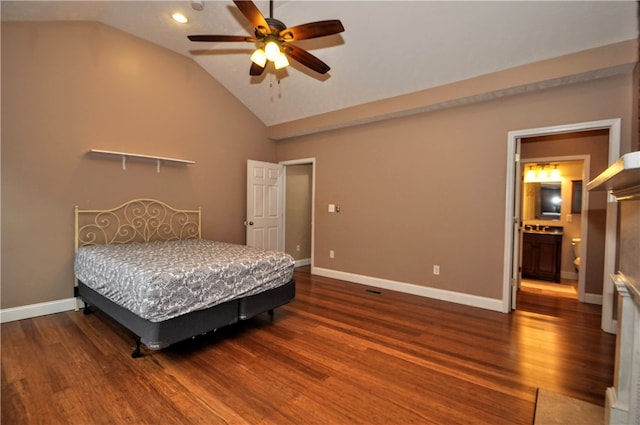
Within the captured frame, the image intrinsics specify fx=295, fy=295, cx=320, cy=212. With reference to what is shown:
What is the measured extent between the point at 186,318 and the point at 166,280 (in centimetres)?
39

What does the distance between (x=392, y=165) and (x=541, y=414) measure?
3.39 meters

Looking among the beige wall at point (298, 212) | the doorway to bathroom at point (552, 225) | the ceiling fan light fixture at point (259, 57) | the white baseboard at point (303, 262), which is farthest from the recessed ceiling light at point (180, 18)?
the doorway to bathroom at point (552, 225)

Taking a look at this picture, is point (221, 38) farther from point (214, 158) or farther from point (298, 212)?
point (298, 212)

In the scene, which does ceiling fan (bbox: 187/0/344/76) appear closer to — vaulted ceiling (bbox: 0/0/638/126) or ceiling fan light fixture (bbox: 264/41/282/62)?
ceiling fan light fixture (bbox: 264/41/282/62)

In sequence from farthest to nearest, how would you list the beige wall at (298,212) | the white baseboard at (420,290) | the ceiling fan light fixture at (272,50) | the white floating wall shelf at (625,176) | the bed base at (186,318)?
the beige wall at (298,212)
the white baseboard at (420,290)
the ceiling fan light fixture at (272,50)
the bed base at (186,318)
the white floating wall shelf at (625,176)

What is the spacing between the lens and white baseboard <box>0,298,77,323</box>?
316 centimetres

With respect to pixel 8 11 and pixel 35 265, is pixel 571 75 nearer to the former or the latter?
pixel 8 11

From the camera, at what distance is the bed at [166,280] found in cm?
231

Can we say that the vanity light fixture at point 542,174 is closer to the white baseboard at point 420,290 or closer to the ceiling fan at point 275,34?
the white baseboard at point 420,290

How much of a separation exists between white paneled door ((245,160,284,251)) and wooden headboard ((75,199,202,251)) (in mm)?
960

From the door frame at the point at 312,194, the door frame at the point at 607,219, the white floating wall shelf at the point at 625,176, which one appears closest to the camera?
the white floating wall shelf at the point at 625,176

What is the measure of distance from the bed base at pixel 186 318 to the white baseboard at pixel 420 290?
1906 millimetres

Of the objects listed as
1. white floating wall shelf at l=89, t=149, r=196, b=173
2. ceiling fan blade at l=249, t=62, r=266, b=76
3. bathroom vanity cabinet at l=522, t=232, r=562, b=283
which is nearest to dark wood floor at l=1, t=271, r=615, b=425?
white floating wall shelf at l=89, t=149, r=196, b=173

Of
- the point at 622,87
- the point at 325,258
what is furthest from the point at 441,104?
the point at 325,258
